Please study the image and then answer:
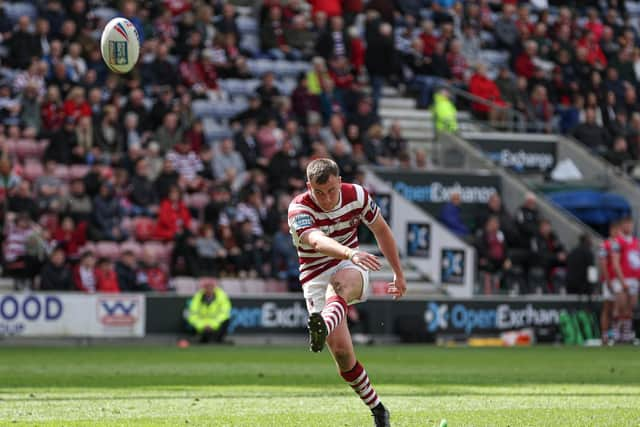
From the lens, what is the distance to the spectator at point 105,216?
24922 millimetres

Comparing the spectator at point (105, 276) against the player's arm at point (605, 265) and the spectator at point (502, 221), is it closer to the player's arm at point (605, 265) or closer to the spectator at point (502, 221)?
the spectator at point (502, 221)

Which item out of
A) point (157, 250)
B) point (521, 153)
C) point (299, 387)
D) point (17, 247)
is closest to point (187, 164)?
point (157, 250)

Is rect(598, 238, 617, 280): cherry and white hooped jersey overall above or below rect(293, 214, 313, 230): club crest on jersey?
below

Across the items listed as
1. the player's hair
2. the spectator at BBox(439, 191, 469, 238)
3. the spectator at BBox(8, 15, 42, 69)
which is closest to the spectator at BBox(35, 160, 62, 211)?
the spectator at BBox(8, 15, 42, 69)

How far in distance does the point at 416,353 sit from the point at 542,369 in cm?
419

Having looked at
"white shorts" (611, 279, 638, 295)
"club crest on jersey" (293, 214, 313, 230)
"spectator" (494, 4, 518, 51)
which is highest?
"spectator" (494, 4, 518, 51)

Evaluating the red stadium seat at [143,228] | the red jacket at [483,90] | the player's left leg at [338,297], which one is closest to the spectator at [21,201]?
the red stadium seat at [143,228]

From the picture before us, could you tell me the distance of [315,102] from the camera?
97.9ft

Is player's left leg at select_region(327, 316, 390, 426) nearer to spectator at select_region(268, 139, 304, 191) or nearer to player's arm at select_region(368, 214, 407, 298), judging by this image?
player's arm at select_region(368, 214, 407, 298)

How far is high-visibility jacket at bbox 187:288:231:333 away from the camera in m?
24.3

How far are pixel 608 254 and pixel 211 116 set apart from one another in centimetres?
905

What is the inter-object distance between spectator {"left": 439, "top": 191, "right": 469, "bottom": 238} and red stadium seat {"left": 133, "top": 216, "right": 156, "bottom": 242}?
6.88m

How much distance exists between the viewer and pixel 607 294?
2791cm

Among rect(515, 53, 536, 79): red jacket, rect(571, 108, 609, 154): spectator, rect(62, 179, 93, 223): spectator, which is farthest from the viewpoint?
rect(515, 53, 536, 79): red jacket
